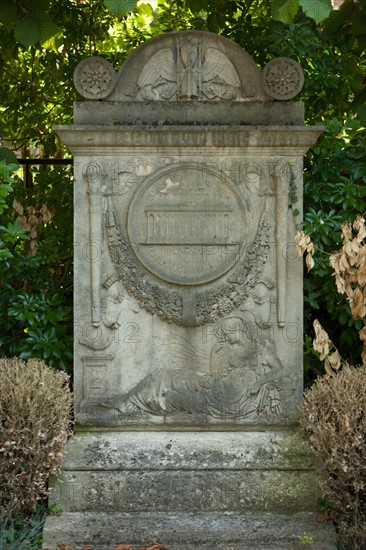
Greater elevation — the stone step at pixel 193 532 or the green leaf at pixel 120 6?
the green leaf at pixel 120 6

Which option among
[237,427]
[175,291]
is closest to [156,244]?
[175,291]

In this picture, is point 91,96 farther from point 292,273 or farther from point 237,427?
point 237,427

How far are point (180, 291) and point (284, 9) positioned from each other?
5.51ft

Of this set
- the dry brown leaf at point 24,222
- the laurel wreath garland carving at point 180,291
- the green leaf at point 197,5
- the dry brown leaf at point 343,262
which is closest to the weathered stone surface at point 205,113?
the laurel wreath garland carving at point 180,291

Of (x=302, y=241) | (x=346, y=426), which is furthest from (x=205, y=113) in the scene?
(x=346, y=426)

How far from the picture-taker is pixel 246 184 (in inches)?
204

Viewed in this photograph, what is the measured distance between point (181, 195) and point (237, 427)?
1394mm

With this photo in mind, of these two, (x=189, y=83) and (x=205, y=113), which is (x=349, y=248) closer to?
(x=205, y=113)

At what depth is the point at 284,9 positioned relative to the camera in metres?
4.62

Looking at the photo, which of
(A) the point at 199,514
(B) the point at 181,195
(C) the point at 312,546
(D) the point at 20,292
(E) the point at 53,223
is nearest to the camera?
(C) the point at 312,546

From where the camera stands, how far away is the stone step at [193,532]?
456 centimetres

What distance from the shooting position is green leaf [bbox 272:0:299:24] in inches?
181

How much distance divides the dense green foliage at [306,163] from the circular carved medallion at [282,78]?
1.77 feet

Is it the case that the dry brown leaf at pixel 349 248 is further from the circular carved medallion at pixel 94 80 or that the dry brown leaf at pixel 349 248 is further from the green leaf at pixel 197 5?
the green leaf at pixel 197 5
